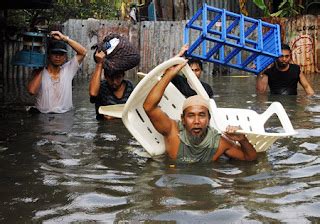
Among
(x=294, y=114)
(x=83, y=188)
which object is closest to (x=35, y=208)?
(x=83, y=188)

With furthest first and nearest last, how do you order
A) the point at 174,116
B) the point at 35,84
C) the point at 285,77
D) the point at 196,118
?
the point at 285,77
the point at 35,84
the point at 174,116
the point at 196,118

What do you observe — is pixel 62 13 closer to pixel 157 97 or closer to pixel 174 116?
pixel 174 116

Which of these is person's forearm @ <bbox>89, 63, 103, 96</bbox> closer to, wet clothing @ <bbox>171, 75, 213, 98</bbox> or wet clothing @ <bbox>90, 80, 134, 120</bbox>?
wet clothing @ <bbox>90, 80, 134, 120</bbox>

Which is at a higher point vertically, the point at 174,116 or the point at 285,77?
the point at 285,77

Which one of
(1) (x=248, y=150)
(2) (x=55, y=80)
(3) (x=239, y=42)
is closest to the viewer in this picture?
(1) (x=248, y=150)

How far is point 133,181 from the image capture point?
195 inches

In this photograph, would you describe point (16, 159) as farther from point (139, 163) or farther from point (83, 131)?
point (83, 131)

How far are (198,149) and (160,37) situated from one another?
11.0 m

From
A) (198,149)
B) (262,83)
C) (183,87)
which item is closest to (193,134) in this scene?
(198,149)

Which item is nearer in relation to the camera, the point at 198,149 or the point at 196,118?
the point at 196,118

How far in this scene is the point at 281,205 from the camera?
4172 millimetres

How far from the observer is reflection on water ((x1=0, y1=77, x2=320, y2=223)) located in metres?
3.99

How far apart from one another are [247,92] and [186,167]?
659 cm

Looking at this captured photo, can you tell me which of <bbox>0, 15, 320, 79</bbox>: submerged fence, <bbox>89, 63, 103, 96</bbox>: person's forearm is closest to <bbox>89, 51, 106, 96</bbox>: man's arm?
<bbox>89, 63, 103, 96</bbox>: person's forearm
